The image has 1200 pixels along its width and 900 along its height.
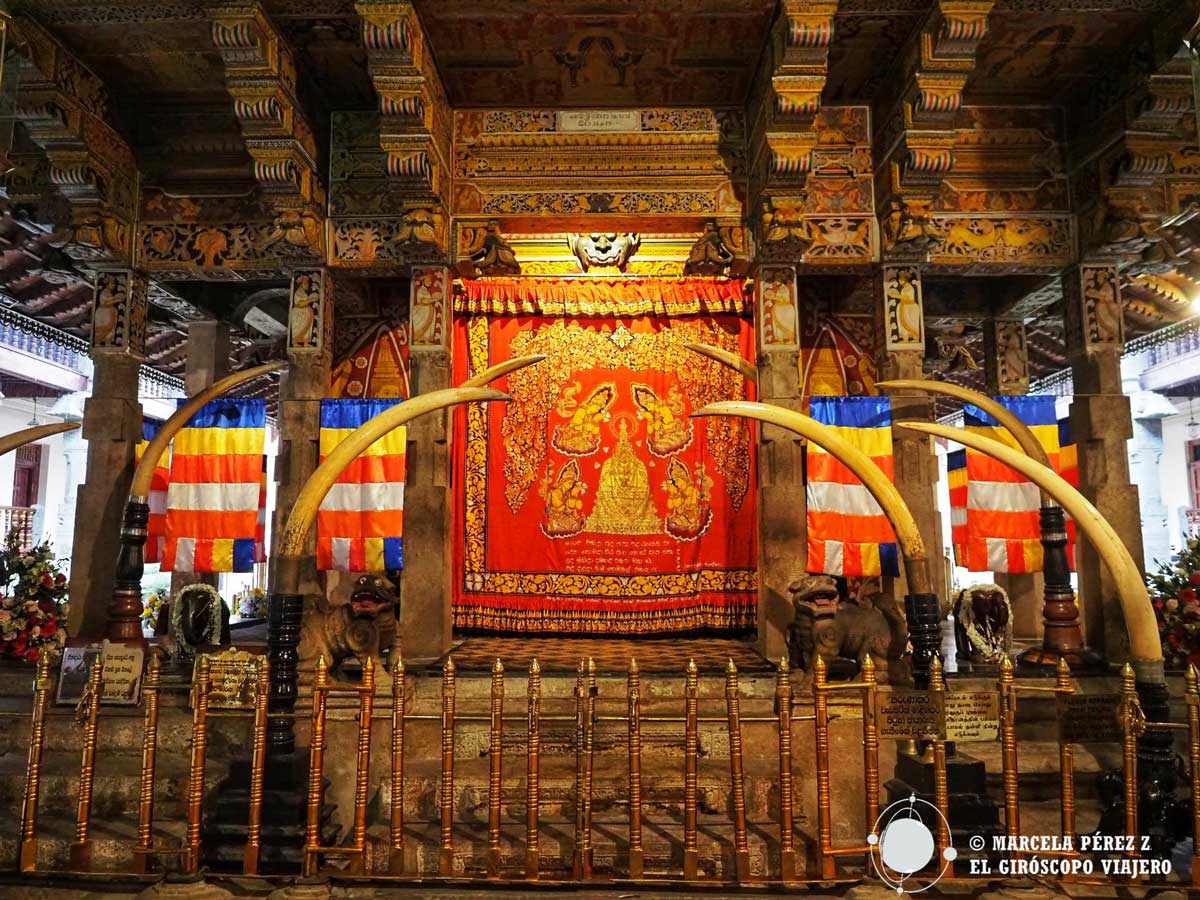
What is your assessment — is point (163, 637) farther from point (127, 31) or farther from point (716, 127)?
point (716, 127)

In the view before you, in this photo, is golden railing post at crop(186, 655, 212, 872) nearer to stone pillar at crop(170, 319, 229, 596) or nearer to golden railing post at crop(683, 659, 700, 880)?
golden railing post at crop(683, 659, 700, 880)

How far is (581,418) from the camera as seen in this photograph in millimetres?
6914

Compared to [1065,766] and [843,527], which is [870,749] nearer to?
[1065,766]

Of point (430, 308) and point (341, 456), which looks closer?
point (341, 456)

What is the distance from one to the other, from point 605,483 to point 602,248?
7.41ft

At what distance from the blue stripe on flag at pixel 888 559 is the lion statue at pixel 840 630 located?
679 millimetres

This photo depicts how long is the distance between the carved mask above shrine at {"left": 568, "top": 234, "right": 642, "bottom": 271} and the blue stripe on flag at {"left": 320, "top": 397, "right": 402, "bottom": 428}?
89.7 inches

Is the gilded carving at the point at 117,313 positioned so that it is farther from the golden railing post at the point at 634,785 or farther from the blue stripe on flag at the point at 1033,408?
the blue stripe on flag at the point at 1033,408

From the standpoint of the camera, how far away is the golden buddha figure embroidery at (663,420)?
22.6 feet

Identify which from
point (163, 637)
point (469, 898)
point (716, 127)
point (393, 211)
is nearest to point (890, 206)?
point (716, 127)

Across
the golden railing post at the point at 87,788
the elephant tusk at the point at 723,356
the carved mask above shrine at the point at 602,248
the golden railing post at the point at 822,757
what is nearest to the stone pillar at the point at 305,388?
the carved mask above shrine at the point at 602,248

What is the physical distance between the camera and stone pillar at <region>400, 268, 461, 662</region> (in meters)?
5.71

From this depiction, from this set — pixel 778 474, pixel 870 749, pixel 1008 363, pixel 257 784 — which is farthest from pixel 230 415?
pixel 1008 363

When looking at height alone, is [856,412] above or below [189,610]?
above
